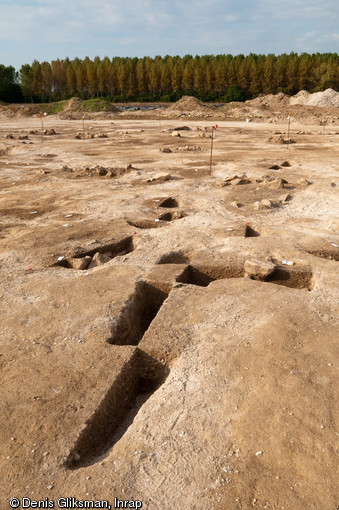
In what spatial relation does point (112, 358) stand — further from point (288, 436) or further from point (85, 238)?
point (85, 238)

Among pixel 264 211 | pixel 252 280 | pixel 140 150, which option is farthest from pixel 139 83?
pixel 252 280

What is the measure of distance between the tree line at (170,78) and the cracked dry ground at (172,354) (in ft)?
151

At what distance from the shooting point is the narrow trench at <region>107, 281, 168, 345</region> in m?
4.50

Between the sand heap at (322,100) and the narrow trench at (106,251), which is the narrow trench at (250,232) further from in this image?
the sand heap at (322,100)

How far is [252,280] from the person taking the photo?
17.9 ft

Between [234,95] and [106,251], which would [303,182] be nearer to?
[106,251]

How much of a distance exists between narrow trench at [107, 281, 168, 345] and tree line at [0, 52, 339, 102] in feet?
158

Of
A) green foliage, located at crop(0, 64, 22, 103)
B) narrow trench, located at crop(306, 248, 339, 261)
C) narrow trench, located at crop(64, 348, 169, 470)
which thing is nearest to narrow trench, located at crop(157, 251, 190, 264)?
narrow trench, located at crop(306, 248, 339, 261)

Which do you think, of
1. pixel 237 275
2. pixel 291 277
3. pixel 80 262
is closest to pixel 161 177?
pixel 80 262

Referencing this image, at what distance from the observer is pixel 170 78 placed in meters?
53.2

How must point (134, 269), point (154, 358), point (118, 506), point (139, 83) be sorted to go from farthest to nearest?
point (139, 83)
point (134, 269)
point (154, 358)
point (118, 506)

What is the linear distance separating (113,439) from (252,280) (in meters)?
2.99

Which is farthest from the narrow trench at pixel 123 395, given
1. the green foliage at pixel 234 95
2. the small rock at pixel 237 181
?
the green foliage at pixel 234 95

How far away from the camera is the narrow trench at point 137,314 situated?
4.50m
